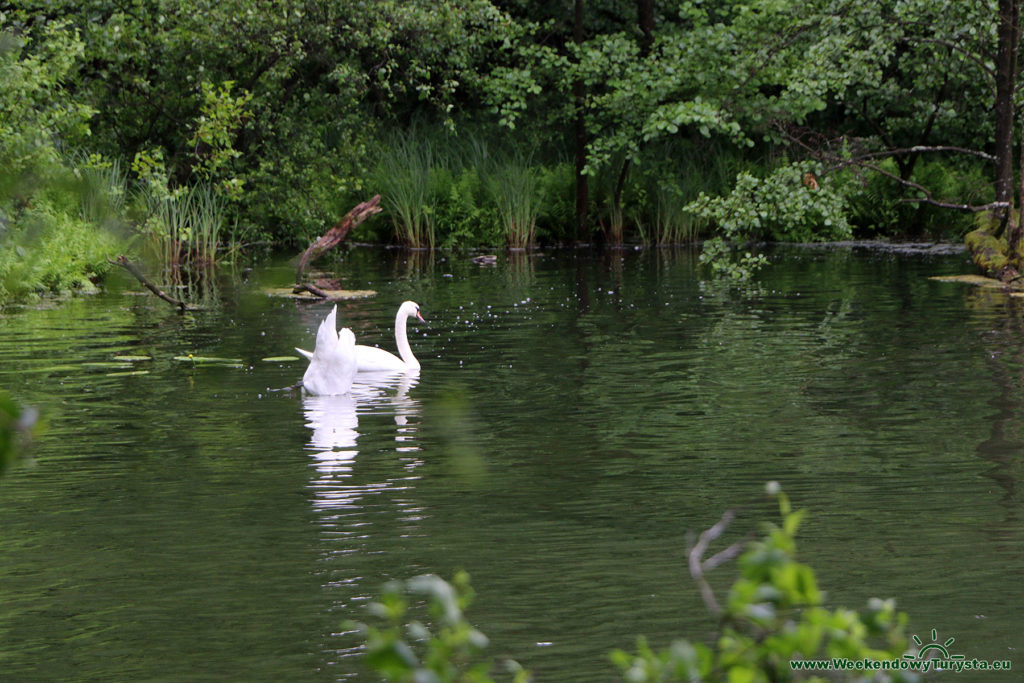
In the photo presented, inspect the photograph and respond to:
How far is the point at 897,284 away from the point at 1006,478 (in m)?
11.5

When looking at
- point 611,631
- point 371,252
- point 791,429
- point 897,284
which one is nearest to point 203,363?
point 791,429

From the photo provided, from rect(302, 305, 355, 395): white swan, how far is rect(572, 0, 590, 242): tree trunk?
53.1ft

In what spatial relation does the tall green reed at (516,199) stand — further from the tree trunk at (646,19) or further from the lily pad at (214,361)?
the lily pad at (214,361)

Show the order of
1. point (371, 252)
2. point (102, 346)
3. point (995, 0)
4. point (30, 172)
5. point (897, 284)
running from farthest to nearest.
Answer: point (371, 252)
point (897, 284)
point (995, 0)
point (102, 346)
point (30, 172)

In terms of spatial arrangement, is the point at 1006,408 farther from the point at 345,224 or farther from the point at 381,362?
the point at 345,224

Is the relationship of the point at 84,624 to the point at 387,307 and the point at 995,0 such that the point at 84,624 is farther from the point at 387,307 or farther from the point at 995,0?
the point at 995,0

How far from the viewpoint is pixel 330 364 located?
35.7 ft

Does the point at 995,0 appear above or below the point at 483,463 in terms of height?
above

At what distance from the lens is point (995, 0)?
56.1ft

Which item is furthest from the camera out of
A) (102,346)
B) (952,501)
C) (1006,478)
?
(102,346)

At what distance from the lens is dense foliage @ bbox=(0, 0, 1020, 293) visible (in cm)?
1797

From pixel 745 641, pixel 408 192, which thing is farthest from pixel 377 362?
pixel 408 192

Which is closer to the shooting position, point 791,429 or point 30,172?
point 30,172

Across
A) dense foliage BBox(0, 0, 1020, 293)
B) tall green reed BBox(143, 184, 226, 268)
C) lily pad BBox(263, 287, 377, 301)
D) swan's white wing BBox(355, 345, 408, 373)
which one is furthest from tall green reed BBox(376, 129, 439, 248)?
swan's white wing BBox(355, 345, 408, 373)
